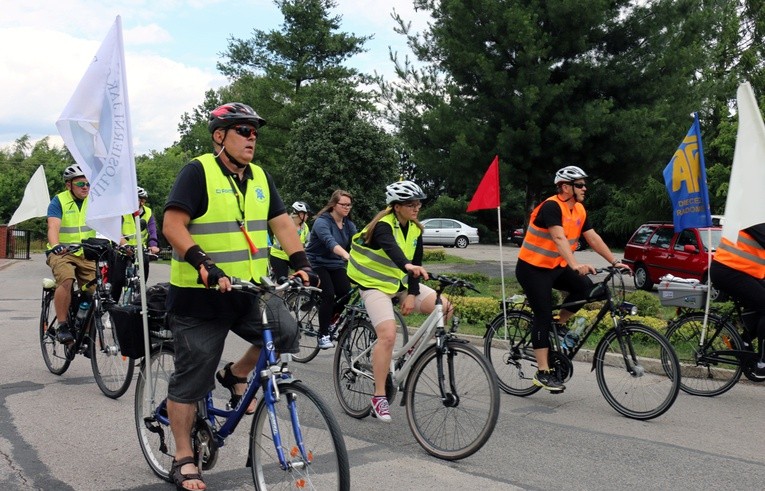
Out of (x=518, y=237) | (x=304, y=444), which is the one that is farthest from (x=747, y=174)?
(x=518, y=237)

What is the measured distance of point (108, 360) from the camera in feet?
22.9

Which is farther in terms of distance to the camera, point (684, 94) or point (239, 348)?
point (684, 94)

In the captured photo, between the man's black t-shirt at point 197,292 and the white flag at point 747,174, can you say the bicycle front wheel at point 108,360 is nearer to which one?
the man's black t-shirt at point 197,292

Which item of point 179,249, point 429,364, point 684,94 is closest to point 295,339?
point 179,249

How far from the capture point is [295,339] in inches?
158

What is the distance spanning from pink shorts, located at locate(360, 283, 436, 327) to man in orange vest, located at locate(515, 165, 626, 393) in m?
1.22

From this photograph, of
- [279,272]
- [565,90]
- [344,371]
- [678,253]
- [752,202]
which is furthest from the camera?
[678,253]

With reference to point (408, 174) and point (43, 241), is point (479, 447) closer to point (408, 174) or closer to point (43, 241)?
point (43, 241)

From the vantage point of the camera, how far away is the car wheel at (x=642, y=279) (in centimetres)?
1947

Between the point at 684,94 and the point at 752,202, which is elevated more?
the point at 684,94

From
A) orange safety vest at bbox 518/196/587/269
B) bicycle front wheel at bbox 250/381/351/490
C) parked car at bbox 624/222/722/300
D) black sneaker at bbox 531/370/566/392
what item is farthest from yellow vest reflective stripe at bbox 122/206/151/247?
parked car at bbox 624/222/722/300

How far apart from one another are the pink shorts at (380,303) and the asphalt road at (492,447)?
838mm

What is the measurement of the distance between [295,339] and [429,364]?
1.63 metres

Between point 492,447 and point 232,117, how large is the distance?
9.59 ft
